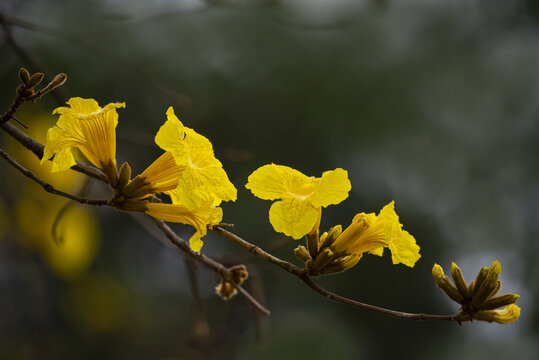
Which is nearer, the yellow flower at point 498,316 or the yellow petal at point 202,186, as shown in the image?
the yellow petal at point 202,186

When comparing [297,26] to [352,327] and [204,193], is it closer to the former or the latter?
[204,193]

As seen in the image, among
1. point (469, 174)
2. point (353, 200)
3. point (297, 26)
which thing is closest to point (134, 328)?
point (353, 200)

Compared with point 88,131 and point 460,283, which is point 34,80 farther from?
point 460,283

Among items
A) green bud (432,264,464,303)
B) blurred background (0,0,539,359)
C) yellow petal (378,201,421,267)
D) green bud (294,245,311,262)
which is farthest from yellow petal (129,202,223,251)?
blurred background (0,0,539,359)

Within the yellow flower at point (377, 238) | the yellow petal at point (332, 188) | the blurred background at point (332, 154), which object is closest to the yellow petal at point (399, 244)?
the yellow flower at point (377, 238)

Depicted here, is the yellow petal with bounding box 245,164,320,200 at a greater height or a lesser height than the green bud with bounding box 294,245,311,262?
greater

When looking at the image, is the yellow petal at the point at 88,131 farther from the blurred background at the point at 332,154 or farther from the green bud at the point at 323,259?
the blurred background at the point at 332,154

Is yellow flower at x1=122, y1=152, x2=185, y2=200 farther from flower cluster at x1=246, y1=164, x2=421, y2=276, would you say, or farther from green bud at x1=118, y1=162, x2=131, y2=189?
flower cluster at x1=246, y1=164, x2=421, y2=276
